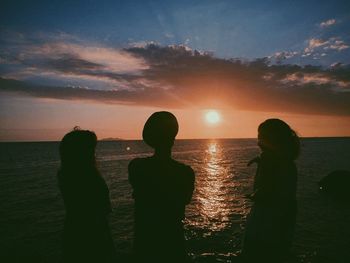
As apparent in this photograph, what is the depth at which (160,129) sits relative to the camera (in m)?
2.85

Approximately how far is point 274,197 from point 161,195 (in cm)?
140

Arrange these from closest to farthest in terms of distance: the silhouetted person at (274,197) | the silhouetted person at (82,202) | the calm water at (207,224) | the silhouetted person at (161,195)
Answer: the silhouetted person at (161,195) → the silhouetted person at (274,197) → the silhouetted person at (82,202) → the calm water at (207,224)

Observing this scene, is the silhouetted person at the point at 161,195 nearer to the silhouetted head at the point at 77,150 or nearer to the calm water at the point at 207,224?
the silhouetted head at the point at 77,150

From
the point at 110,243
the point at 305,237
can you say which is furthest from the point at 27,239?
the point at 305,237

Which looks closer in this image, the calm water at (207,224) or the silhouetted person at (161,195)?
the silhouetted person at (161,195)

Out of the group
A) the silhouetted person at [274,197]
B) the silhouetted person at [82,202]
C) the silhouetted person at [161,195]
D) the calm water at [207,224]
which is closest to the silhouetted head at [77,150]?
the silhouetted person at [82,202]

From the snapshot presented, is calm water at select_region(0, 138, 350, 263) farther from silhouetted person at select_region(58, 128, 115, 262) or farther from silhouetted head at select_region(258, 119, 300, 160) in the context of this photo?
silhouetted person at select_region(58, 128, 115, 262)

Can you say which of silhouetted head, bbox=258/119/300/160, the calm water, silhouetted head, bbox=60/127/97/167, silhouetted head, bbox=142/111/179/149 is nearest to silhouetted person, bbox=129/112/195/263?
silhouetted head, bbox=142/111/179/149

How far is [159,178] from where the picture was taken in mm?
2824

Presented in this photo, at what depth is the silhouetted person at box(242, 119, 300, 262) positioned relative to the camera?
334 cm

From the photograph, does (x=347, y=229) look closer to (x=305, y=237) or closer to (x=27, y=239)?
(x=305, y=237)

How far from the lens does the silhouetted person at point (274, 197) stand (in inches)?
131

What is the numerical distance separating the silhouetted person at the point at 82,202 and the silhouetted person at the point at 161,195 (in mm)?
1276

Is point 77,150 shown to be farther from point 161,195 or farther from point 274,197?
point 274,197
